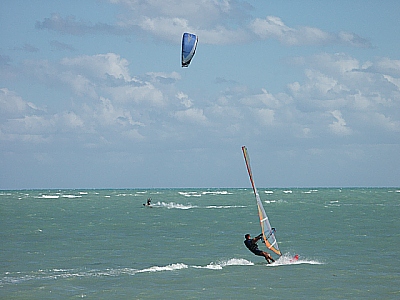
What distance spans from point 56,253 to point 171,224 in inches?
647

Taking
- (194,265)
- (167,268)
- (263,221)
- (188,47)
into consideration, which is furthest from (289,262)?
(188,47)

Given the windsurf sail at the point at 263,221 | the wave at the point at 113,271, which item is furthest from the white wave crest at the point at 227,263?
the windsurf sail at the point at 263,221

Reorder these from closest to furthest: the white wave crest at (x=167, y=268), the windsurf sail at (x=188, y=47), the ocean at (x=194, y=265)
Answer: the ocean at (x=194, y=265) → the white wave crest at (x=167, y=268) → the windsurf sail at (x=188, y=47)

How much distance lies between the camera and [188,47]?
26.0 meters

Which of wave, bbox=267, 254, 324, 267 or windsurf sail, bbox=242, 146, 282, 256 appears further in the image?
wave, bbox=267, 254, 324, 267

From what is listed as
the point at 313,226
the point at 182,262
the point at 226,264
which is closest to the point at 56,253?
the point at 182,262

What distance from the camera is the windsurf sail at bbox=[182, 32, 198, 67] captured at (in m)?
25.5

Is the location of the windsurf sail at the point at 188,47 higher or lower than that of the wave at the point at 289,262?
higher

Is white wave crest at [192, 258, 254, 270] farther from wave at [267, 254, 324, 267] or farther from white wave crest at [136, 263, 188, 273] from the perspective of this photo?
wave at [267, 254, 324, 267]

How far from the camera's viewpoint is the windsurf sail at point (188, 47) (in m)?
25.5

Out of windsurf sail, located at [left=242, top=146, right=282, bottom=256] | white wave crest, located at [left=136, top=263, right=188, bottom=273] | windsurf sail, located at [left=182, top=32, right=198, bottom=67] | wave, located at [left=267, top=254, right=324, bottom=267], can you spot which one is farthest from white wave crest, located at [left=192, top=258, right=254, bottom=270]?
windsurf sail, located at [left=182, top=32, right=198, bottom=67]

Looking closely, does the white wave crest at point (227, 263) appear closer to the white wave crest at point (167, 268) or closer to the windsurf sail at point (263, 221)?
the white wave crest at point (167, 268)

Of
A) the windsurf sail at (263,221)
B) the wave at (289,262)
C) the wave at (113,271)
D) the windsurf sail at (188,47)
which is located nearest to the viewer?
the wave at (113,271)

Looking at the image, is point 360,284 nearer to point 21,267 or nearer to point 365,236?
point 21,267
